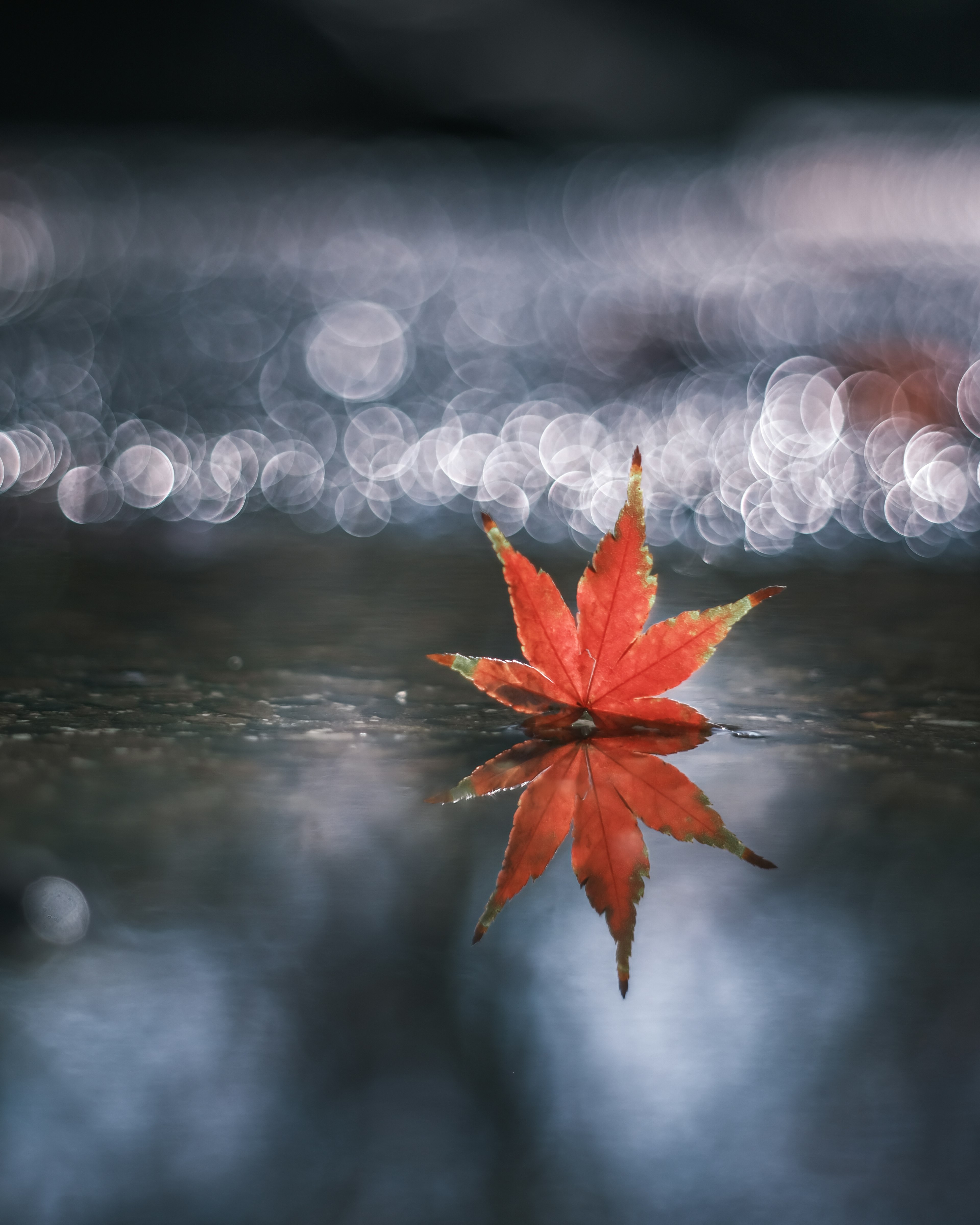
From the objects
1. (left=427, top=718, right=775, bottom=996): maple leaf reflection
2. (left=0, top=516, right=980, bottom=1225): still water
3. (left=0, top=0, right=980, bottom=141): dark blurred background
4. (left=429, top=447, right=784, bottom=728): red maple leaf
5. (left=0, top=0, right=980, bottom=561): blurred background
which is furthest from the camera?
(left=0, top=0, right=980, bottom=141): dark blurred background

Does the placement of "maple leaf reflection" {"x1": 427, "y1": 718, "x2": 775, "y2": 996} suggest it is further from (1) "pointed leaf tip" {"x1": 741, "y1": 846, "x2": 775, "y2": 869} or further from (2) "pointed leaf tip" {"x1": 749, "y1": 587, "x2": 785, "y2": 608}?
(2) "pointed leaf tip" {"x1": 749, "y1": 587, "x2": 785, "y2": 608}

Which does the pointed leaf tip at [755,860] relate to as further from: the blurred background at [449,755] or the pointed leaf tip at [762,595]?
the pointed leaf tip at [762,595]

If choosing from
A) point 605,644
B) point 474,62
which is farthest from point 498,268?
point 474,62

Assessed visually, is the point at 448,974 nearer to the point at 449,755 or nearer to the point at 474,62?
the point at 449,755

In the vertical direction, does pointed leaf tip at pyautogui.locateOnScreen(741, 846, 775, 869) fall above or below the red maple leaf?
below

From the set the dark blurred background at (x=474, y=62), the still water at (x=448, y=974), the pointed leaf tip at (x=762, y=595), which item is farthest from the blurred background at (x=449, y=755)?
the dark blurred background at (x=474, y=62)

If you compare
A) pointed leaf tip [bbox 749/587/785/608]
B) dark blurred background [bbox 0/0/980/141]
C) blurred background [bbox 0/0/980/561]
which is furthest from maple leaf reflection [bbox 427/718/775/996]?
dark blurred background [bbox 0/0/980/141]
